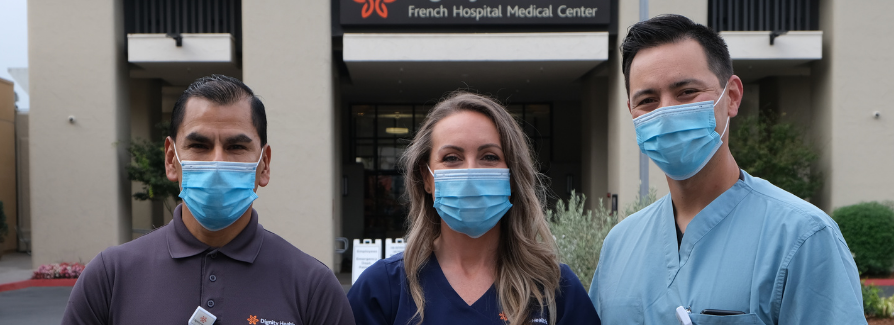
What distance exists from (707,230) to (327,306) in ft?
4.77

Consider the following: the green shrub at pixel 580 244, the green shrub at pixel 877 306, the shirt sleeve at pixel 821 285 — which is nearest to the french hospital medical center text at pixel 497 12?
the green shrub at pixel 877 306

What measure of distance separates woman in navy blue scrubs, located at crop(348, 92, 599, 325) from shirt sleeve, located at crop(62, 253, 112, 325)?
912 millimetres

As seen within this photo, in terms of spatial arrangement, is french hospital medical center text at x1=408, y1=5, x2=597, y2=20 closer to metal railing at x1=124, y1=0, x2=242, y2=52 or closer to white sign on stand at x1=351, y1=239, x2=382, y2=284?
metal railing at x1=124, y1=0, x2=242, y2=52

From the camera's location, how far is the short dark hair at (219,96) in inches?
93.7

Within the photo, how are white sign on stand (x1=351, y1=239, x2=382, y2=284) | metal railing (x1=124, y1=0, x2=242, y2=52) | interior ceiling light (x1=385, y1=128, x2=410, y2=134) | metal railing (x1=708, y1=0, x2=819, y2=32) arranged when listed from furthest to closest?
interior ceiling light (x1=385, y1=128, x2=410, y2=134) → metal railing (x1=124, y1=0, x2=242, y2=52) → metal railing (x1=708, y1=0, x2=819, y2=32) → white sign on stand (x1=351, y1=239, x2=382, y2=284)

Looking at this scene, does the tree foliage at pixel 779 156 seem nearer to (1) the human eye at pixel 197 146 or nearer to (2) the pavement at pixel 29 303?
(1) the human eye at pixel 197 146

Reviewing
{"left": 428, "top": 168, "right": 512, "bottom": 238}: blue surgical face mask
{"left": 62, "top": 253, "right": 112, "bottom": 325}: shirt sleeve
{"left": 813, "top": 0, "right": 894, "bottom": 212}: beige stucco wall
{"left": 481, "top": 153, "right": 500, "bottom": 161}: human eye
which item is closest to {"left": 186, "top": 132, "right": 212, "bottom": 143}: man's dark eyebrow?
{"left": 62, "top": 253, "right": 112, "bottom": 325}: shirt sleeve

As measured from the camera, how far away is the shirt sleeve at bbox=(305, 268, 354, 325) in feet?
7.36

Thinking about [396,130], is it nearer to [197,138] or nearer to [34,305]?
[34,305]

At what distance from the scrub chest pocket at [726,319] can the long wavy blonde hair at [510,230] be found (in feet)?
1.92

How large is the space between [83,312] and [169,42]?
14143mm

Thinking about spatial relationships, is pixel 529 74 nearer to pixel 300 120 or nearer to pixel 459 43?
pixel 459 43

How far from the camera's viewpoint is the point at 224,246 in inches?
93.1

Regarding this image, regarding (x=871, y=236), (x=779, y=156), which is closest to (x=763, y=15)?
(x=779, y=156)
